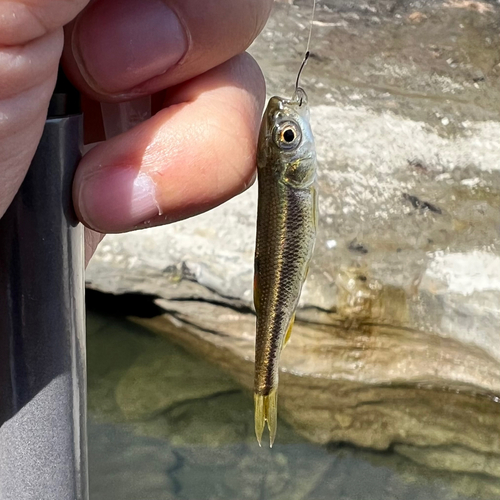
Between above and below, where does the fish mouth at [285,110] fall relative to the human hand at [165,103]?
below

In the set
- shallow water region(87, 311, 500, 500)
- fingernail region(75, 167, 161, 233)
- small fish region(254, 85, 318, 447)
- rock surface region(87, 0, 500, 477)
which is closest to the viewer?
fingernail region(75, 167, 161, 233)

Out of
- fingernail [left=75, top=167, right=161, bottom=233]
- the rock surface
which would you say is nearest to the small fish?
fingernail [left=75, top=167, right=161, bottom=233]

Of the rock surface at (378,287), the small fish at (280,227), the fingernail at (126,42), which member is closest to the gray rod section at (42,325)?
the fingernail at (126,42)

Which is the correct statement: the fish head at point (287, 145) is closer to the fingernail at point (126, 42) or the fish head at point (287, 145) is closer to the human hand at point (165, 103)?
the human hand at point (165, 103)

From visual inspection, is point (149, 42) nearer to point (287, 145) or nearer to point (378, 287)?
point (287, 145)

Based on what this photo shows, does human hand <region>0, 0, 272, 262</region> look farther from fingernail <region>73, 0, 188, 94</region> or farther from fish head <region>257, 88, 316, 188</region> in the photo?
fish head <region>257, 88, 316, 188</region>
